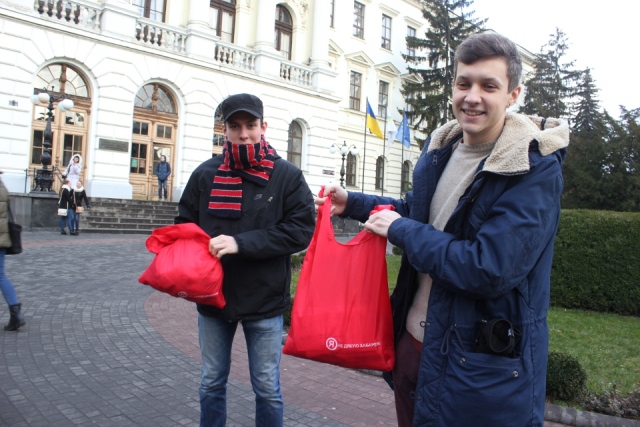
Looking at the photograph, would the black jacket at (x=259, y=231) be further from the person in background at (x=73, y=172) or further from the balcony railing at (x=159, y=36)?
the balcony railing at (x=159, y=36)

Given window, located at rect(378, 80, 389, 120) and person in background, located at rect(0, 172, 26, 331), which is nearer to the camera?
person in background, located at rect(0, 172, 26, 331)

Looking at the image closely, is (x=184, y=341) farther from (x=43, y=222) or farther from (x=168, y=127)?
(x=168, y=127)

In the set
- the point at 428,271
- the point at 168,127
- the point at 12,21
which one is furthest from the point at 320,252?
the point at 168,127

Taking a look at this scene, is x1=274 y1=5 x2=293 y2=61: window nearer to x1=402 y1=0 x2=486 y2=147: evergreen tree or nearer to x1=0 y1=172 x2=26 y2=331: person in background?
x1=402 y1=0 x2=486 y2=147: evergreen tree

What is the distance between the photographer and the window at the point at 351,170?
3334 centimetres

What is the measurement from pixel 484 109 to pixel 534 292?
2.24 ft

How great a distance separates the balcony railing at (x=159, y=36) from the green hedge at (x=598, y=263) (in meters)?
19.1

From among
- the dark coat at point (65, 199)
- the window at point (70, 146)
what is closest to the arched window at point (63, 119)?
the window at point (70, 146)

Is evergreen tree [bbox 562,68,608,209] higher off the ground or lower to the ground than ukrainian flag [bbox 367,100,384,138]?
lower

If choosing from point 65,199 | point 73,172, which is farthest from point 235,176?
point 73,172

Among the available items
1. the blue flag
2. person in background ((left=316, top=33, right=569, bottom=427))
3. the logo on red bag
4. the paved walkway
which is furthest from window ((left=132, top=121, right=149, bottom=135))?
person in background ((left=316, top=33, right=569, bottom=427))

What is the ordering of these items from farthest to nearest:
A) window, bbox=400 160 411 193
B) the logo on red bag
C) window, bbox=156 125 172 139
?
window, bbox=400 160 411 193 → window, bbox=156 125 172 139 → the logo on red bag

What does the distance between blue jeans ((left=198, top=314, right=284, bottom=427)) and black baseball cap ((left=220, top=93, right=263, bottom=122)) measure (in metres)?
1.22

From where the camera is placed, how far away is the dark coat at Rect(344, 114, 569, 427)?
1.59 m
